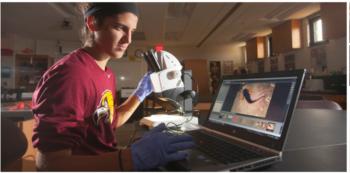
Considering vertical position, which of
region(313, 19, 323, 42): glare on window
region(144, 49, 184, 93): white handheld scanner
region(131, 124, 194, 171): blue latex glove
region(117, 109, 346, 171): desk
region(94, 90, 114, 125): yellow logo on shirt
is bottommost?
region(117, 109, 346, 171): desk

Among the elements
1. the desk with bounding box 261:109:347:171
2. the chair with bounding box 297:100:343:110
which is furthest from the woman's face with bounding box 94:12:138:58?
the chair with bounding box 297:100:343:110

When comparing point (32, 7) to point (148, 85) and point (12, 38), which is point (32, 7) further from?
point (148, 85)

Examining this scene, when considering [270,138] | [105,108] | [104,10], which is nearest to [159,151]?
[270,138]

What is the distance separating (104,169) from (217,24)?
408 cm

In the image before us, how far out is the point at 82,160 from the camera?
0.47 m

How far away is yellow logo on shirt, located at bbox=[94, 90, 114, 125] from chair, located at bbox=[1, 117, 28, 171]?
0.74ft

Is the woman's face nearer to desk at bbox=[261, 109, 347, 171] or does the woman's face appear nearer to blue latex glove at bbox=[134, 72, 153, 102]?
blue latex glove at bbox=[134, 72, 153, 102]

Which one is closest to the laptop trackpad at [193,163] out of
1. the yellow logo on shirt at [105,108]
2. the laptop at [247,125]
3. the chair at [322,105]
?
the laptop at [247,125]

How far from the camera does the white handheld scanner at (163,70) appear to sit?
97 centimetres

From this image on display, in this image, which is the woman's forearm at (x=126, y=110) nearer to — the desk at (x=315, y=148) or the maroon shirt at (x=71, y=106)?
the maroon shirt at (x=71, y=106)

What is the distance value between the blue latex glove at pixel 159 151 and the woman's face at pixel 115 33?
1.42 feet

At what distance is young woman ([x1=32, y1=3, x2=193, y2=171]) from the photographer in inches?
18.5

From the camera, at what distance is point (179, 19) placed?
3.94 meters

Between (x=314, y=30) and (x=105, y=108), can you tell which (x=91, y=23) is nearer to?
(x=105, y=108)
